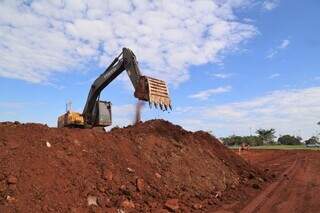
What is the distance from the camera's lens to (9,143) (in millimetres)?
10453

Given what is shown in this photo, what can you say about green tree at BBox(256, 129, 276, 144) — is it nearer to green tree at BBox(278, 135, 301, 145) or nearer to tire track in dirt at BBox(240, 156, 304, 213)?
green tree at BBox(278, 135, 301, 145)

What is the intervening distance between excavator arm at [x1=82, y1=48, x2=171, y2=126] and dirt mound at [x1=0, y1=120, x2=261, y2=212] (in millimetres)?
1386

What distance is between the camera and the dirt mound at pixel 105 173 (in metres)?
9.20

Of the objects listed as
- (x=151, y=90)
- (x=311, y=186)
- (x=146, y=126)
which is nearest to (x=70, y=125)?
(x=146, y=126)

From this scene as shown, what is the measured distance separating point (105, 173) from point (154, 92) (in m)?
4.02

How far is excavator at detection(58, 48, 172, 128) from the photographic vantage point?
1404 cm

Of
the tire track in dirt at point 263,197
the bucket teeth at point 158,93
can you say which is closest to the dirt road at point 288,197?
the tire track in dirt at point 263,197

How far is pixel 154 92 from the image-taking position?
13898 mm

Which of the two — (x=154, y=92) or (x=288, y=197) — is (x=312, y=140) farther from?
(x=154, y=92)

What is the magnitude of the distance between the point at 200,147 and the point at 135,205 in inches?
283

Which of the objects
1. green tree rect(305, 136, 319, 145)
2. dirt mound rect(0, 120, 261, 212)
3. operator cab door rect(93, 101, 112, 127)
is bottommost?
dirt mound rect(0, 120, 261, 212)

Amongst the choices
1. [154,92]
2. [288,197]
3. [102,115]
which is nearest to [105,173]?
[154,92]

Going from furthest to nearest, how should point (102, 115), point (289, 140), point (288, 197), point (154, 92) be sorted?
point (289, 140)
point (102, 115)
point (154, 92)
point (288, 197)

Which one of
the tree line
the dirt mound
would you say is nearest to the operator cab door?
the dirt mound
